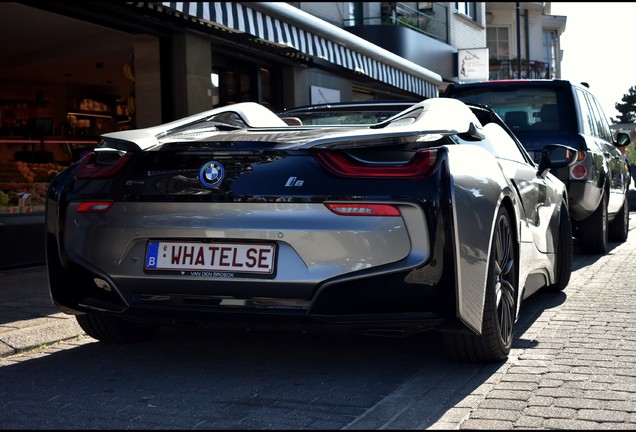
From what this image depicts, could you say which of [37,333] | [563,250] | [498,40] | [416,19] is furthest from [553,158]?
[498,40]

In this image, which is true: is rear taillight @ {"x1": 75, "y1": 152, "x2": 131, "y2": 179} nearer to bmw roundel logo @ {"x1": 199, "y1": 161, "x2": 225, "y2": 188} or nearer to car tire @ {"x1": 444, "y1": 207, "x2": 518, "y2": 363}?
bmw roundel logo @ {"x1": 199, "y1": 161, "x2": 225, "y2": 188}

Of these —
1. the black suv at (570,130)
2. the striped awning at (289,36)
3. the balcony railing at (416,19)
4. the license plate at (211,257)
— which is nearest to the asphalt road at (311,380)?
the license plate at (211,257)

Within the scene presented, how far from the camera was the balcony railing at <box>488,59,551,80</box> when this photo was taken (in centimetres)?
4491

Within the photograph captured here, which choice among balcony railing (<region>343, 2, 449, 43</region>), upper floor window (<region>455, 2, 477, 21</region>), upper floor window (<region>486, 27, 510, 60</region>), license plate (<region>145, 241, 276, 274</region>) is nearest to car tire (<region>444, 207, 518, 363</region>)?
license plate (<region>145, 241, 276, 274</region>)

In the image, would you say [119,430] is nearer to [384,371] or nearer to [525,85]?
[384,371]

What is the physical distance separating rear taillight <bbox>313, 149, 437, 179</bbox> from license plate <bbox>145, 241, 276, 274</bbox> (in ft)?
1.44

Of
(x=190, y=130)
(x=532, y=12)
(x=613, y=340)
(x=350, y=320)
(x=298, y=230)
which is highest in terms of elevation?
(x=532, y=12)

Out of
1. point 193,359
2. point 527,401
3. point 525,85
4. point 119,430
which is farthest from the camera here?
point 525,85

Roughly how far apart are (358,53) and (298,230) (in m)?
11.3

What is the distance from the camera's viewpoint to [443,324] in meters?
4.16

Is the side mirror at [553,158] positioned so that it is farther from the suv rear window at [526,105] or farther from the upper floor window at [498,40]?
the upper floor window at [498,40]

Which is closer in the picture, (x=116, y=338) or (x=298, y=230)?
(x=298, y=230)

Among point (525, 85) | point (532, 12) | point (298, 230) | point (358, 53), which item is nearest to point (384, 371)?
point (298, 230)

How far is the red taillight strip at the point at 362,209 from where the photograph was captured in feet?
13.4
